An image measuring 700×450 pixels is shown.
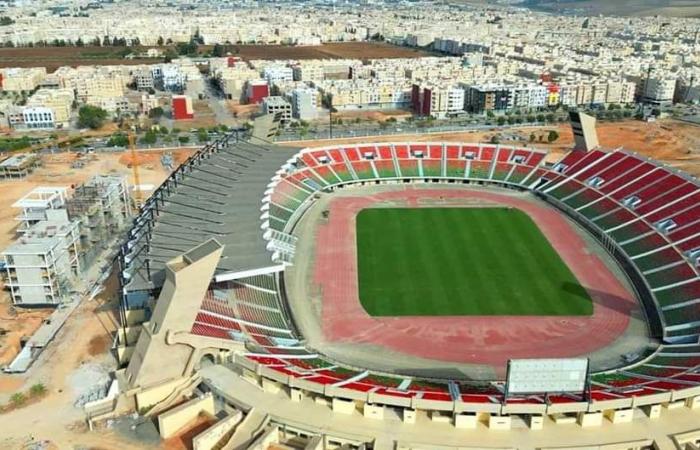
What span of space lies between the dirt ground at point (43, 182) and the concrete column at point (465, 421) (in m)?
20.3

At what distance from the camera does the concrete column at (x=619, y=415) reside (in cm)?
2572

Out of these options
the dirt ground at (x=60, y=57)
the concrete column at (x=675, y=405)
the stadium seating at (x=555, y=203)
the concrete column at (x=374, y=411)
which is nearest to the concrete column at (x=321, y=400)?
the stadium seating at (x=555, y=203)

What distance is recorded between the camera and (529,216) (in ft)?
179

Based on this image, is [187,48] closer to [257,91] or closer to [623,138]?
[257,91]

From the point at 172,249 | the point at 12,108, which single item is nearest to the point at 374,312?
the point at 172,249

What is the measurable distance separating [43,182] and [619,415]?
58.3 metres

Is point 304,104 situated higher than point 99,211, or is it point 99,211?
point 304,104

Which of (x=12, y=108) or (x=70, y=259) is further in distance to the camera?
(x=12, y=108)

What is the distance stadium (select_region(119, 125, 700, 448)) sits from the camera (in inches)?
1033

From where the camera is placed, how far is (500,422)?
83.5 ft

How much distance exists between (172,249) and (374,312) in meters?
12.7

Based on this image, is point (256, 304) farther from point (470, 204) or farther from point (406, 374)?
point (470, 204)

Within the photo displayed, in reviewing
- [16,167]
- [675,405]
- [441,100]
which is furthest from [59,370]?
[441,100]

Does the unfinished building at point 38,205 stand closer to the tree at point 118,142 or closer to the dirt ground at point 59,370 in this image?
the dirt ground at point 59,370
